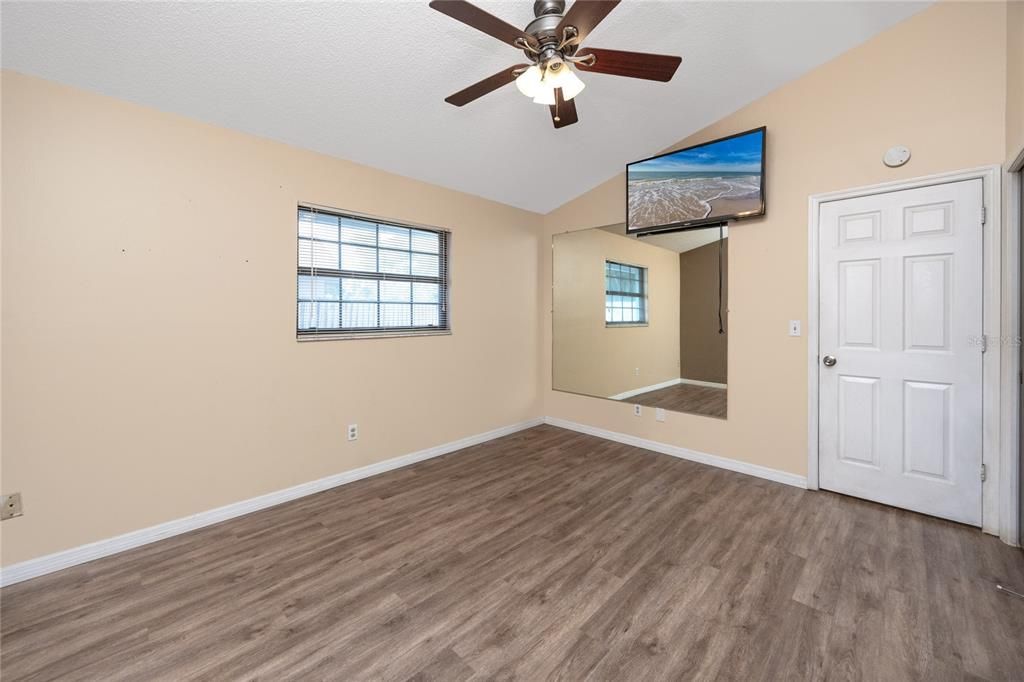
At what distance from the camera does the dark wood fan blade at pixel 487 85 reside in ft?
6.28

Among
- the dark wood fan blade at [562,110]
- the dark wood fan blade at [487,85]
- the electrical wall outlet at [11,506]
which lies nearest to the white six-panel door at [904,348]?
the dark wood fan blade at [562,110]

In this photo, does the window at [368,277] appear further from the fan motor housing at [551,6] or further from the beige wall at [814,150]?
the beige wall at [814,150]

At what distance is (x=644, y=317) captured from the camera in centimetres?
404

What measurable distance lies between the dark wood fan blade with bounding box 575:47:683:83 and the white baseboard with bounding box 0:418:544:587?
10.1ft

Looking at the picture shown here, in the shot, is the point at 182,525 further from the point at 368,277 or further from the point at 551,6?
the point at 551,6

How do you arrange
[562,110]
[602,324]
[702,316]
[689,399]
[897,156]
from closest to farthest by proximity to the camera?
[562,110], [897,156], [702,316], [689,399], [602,324]

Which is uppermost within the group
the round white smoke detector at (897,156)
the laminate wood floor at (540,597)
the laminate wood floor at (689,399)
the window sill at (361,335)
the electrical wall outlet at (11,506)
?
the round white smoke detector at (897,156)

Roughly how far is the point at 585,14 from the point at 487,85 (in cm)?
61

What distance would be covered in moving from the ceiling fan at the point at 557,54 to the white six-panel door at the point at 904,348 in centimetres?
196

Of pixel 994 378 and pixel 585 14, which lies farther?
pixel 994 378

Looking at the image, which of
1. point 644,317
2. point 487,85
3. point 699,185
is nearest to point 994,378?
point 699,185

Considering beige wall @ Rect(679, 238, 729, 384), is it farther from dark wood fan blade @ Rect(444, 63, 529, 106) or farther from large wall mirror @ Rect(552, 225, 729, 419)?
dark wood fan blade @ Rect(444, 63, 529, 106)

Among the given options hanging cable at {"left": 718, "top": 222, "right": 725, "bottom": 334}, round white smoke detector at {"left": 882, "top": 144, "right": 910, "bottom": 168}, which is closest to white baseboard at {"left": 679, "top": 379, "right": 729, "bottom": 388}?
hanging cable at {"left": 718, "top": 222, "right": 725, "bottom": 334}

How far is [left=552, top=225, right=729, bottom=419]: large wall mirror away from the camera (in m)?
3.51
